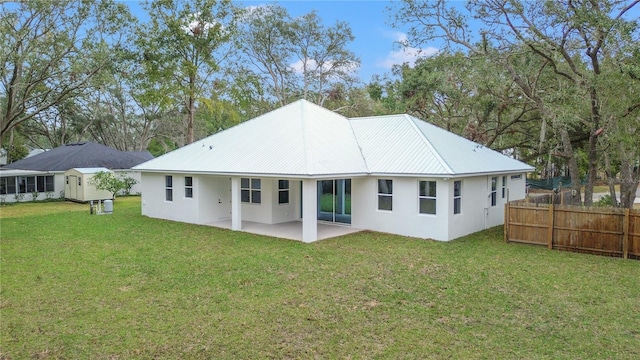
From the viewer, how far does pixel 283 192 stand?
649 inches

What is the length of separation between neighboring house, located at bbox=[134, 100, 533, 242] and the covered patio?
0.97ft

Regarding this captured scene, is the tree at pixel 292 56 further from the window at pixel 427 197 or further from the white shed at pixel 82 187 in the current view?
the window at pixel 427 197

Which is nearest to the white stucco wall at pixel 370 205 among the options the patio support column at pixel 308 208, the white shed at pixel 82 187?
the patio support column at pixel 308 208

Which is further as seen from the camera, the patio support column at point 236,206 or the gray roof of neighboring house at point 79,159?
the gray roof of neighboring house at point 79,159

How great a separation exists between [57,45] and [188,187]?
33.9ft

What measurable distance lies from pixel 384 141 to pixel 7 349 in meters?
12.7

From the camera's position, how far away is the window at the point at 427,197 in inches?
523

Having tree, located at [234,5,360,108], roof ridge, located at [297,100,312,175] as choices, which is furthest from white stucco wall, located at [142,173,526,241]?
tree, located at [234,5,360,108]

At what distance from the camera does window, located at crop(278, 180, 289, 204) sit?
16359mm

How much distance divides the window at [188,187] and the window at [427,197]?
9139mm

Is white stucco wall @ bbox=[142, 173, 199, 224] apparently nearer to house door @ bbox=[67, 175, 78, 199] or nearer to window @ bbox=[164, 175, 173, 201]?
window @ bbox=[164, 175, 173, 201]

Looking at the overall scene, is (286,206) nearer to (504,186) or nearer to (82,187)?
(504,186)

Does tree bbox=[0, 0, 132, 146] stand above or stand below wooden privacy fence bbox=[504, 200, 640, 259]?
above

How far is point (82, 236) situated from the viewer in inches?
543
